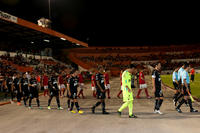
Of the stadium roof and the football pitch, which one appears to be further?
the stadium roof

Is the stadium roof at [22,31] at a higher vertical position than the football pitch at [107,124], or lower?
higher

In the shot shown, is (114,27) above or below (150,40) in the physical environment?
above

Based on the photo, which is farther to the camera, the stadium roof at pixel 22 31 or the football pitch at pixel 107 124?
the stadium roof at pixel 22 31

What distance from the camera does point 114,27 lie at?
59.1 metres

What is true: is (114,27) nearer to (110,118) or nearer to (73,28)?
(73,28)

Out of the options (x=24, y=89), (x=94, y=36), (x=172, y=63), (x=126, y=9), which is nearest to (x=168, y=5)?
(x=126, y=9)

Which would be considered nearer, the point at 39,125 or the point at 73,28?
the point at 39,125

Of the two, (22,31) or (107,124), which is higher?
(22,31)

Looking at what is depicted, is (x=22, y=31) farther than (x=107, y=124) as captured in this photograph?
Yes

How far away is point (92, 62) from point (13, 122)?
45.5 m

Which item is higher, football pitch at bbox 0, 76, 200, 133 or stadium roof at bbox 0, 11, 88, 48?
stadium roof at bbox 0, 11, 88, 48

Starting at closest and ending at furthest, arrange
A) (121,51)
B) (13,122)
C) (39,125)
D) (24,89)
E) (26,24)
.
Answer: (39,125) → (13,122) → (24,89) → (26,24) → (121,51)

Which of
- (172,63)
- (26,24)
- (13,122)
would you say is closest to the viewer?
(13,122)

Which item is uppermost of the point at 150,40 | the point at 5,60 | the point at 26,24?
the point at 150,40
